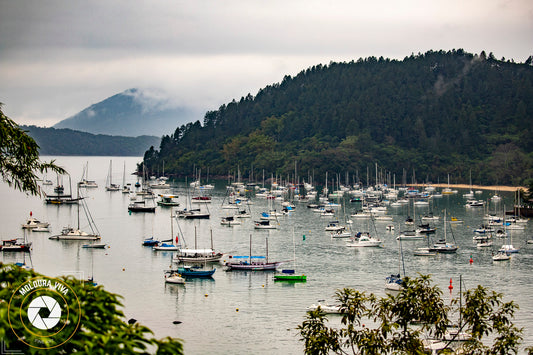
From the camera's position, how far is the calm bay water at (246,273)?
41094mm

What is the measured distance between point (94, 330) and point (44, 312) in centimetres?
103

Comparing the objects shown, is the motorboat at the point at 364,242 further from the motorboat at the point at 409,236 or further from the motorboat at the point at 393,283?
the motorboat at the point at 393,283

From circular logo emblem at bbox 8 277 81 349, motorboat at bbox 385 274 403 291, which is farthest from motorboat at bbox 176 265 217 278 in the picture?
circular logo emblem at bbox 8 277 81 349

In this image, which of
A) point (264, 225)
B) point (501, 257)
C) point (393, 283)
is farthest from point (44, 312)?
point (264, 225)

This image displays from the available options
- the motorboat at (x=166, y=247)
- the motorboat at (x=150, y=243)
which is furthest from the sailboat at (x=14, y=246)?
the motorboat at (x=166, y=247)

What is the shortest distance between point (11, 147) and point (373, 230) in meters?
75.3

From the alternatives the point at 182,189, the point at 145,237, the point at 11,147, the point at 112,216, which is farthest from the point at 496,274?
the point at 182,189

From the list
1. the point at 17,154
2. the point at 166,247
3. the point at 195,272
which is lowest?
the point at 195,272

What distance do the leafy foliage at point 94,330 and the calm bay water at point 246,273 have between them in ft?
83.7

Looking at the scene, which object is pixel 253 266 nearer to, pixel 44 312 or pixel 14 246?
pixel 14 246

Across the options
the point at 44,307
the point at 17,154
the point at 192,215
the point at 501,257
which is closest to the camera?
the point at 44,307

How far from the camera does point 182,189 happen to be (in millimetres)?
168125

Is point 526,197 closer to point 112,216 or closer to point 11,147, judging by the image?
point 112,216

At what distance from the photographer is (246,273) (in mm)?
57094
